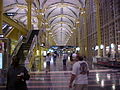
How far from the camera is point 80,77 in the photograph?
21.0 feet

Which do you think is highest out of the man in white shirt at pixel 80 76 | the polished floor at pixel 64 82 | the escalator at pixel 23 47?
the escalator at pixel 23 47

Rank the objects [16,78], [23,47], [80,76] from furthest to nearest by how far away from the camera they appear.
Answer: [23,47], [80,76], [16,78]

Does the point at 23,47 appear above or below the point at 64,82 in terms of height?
above

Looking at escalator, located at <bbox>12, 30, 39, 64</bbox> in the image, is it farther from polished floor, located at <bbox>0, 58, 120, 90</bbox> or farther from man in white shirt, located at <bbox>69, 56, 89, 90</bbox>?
man in white shirt, located at <bbox>69, 56, 89, 90</bbox>

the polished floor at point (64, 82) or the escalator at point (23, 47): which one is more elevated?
the escalator at point (23, 47)

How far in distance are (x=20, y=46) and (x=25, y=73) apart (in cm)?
1773

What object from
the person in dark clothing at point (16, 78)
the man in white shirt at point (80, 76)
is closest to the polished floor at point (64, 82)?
the man in white shirt at point (80, 76)

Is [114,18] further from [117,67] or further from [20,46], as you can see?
[20,46]

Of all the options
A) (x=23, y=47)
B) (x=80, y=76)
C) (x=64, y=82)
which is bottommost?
(x=64, y=82)

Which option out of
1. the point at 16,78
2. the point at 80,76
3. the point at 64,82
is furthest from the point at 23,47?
the point at 16,78

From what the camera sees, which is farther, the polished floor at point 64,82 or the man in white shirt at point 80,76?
the polished floor at point 64,82

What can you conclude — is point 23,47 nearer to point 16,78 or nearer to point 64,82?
point 64,82

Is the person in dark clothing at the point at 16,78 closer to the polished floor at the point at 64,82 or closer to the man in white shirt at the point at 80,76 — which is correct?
the man in white shirt at the point at 80,76

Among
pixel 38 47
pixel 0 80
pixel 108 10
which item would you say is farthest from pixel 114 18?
pixel 0 80
